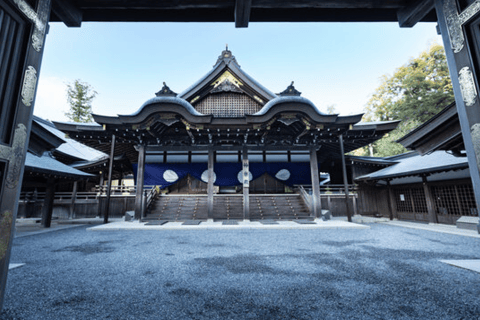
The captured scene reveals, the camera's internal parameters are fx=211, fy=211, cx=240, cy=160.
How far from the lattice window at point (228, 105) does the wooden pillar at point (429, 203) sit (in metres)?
10.1

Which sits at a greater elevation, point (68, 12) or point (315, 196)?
point (68, 12)

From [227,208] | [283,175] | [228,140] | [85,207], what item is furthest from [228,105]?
[85,207]

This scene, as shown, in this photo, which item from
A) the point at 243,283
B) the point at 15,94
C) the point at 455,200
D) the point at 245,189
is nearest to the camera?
the point at 15,94

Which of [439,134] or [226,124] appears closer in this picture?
[439,134]

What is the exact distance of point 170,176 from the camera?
511 inches

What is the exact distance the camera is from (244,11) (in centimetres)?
275

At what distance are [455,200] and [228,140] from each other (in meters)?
10.9

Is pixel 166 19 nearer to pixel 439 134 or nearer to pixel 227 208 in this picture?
pixel 439 134

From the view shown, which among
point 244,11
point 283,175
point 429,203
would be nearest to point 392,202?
point 429,203

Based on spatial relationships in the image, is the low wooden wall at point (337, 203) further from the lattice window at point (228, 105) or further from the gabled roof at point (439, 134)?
the gabled roof at point (439, 134)

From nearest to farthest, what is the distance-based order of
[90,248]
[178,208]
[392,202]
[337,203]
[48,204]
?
[90,248]
[48,204]
[178,208]
[392,202]
[337,203]

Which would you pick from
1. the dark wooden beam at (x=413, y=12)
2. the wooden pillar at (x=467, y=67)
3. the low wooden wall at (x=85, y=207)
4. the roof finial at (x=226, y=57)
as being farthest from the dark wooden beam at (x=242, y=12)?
the low wooden wall at (x=85, y=207)

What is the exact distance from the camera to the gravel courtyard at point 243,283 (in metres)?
2.19

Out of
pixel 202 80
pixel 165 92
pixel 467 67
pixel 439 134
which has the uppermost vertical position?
pixel 202 80
